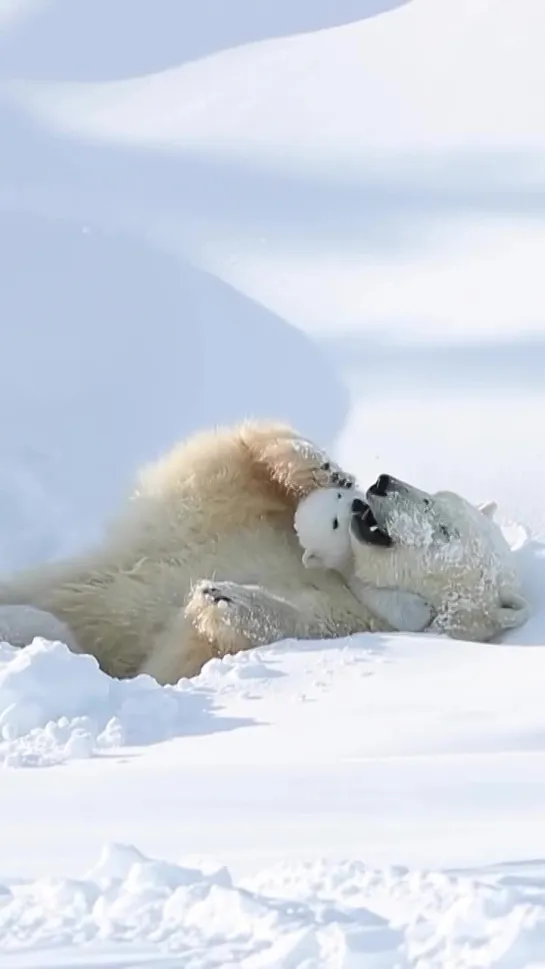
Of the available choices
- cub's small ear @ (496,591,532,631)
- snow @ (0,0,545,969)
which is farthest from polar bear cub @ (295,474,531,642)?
snow @ (0,0,545,969)

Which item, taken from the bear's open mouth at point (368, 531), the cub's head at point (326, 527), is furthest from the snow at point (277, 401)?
the cub's head at point (326, 527)

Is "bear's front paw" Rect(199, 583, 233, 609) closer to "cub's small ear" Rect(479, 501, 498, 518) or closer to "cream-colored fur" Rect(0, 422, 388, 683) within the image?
"cream-colored fur" Rect(0, 422, 388, 683)

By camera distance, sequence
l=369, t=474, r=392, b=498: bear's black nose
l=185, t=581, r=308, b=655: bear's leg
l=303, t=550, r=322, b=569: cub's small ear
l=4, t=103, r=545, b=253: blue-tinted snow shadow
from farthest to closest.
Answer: l=4, t=103, r=545, b=253: blue-tinted snow shadow, l=303, t=550, r=322, b=569: cub's small ear, l=369, t=474, r=392, b=498: bear's black nose, l=185, t=581, r=308, b=655: bear's leg

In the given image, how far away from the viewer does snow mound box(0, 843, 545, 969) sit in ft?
6.21

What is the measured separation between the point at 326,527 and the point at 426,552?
300 millimetres

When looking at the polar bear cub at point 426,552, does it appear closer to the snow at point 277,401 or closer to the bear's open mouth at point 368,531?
the bear's open mouth at point 368,531

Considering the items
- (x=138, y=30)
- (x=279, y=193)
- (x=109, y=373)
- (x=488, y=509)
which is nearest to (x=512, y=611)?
(x=488, y=509)

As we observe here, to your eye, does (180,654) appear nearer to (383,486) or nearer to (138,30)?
(383,486)

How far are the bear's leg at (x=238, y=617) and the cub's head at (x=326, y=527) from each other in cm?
32

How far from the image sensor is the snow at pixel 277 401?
2090 millimetres

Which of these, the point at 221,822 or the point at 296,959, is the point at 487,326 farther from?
the point at 296,959

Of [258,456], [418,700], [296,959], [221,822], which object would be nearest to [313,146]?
[258,456]

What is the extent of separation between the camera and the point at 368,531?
463cm

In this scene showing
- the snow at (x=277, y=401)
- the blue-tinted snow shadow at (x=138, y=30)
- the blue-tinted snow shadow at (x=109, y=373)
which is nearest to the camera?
the snow at (x=277, y=401)
